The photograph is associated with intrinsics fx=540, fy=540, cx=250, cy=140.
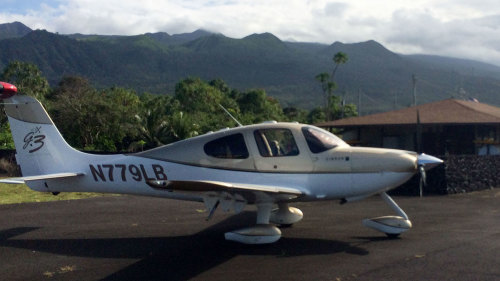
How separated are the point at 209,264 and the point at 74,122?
2603 centimetres

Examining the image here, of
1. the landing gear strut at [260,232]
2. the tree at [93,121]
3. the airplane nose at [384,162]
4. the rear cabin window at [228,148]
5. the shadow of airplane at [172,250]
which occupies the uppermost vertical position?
the tree at [93,121]

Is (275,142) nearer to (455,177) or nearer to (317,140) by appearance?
(317,140)

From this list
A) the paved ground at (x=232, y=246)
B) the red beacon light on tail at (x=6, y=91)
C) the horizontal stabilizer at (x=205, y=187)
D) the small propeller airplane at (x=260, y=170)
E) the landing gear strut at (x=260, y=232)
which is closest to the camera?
the paved ground at (x=232, y=246)

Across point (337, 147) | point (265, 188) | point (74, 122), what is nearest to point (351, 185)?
point (337, 147)

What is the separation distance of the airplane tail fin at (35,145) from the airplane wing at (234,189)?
3.39 m

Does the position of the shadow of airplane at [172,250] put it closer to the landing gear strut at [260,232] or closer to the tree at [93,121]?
the landing gear strut at [260,232]

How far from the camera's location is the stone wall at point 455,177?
17.0 m

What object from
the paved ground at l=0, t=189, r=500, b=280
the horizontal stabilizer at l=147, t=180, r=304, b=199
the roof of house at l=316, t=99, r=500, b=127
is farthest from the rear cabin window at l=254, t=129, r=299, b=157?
the roof of house at l=316, t=99, r=500, b=127

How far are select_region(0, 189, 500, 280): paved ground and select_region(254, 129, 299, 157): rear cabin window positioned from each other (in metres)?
1.62

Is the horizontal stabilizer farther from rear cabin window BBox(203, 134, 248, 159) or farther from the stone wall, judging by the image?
the stone wall

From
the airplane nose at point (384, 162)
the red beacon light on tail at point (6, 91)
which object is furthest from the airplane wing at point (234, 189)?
the red beacon light on tail at point (6, 91)

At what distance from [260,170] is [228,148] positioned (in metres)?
0.75

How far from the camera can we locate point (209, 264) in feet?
26.7

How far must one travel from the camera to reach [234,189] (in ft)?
28.1
